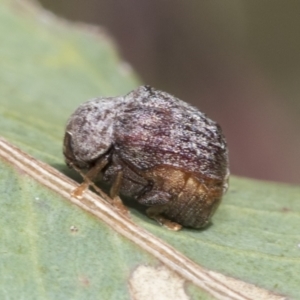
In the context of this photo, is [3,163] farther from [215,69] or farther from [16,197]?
[215,69]

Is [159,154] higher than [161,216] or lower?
higher

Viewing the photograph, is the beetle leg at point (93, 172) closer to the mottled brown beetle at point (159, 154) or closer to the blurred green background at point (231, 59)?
the mottled brown beetle at point (159, 154)

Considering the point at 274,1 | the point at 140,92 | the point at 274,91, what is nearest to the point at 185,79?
the point at 274,91

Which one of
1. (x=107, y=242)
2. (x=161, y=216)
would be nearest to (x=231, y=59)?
(x=161, y=216)

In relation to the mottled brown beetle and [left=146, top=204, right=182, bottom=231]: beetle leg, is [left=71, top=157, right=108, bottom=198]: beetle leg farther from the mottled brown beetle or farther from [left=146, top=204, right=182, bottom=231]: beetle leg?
[left=146, top=204, right=182, bottom=231]: beetle leg

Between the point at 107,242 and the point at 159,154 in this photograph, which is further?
the point at 159,154

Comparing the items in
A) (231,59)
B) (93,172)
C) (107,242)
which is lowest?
(107,242)

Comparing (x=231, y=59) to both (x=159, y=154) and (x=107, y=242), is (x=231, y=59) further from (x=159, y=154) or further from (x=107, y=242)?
(x=107, y=242)
